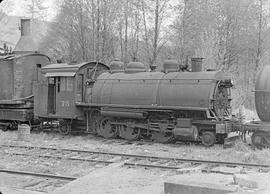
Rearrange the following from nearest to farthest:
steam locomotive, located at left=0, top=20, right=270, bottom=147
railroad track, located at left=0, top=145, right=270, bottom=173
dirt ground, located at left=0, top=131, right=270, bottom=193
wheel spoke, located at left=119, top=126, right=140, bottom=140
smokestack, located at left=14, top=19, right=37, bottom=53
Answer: dirt ground, located at left=0, top=131, right=270, bottom=193, railroad track, located at left=0, top=145, right=270, bottom=173, steam locomotive, located at left=0, top=20, right=270, bottom=147, wheel spoke, located at left=119, top=126, right=140, bottom=140, smokestack, located at left=14, top=19, right=37, bottom=53

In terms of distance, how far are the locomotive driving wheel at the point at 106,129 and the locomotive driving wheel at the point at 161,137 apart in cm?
164

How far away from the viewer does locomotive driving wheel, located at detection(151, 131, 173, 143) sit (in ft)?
48.0

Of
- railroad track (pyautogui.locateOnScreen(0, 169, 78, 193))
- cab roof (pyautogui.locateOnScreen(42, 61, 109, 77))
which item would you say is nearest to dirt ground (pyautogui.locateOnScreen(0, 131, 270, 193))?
railroad track (pyautogui.locateOnScreen(0, 169, 78, 193))

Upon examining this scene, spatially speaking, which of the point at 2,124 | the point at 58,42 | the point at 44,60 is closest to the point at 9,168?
the point at 2,124

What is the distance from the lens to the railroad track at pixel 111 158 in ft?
34.6

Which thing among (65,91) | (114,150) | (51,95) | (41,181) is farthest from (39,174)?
(51,95)

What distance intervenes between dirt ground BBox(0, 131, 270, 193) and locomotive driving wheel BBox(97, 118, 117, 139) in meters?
0.26

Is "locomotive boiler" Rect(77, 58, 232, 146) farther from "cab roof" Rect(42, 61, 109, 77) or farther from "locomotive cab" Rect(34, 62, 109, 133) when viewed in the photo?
"cab roof" Rect(42, 61, 109, 77)

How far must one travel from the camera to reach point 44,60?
20562 mm

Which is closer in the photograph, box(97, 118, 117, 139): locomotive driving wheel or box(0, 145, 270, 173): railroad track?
box(0, 145, 270, 173): railroad track

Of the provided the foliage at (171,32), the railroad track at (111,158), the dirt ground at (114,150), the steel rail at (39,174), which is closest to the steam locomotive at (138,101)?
the dirt ground at (114,150)

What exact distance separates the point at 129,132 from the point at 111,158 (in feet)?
11.5

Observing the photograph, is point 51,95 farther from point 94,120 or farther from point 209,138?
point 209,138

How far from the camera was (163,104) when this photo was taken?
1433 cm
